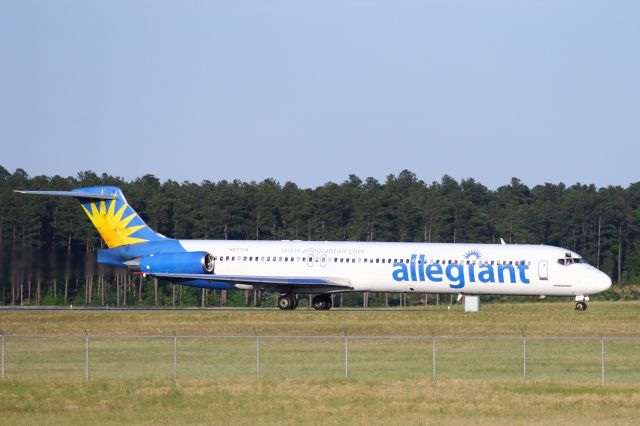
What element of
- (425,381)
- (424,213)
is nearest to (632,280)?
(424,213)

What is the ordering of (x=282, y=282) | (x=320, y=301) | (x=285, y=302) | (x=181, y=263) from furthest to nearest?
1. (x=320, y=301)
2. (x=285, y=302)
3. (x=181, y=263)
4. (x=282, y=282)

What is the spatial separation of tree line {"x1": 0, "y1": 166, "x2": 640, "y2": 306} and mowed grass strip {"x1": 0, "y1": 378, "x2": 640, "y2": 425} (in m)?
55.9

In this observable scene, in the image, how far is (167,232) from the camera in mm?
→ 129750

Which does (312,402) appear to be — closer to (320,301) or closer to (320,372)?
(320,372)

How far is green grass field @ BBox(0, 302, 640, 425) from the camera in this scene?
3334cm

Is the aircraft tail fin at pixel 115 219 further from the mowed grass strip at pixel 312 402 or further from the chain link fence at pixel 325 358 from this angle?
the mowed grass strip at pixel 312 402

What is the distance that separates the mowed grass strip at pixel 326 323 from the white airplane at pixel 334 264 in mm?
1582

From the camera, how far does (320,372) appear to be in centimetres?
4178

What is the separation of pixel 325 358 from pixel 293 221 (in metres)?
87.9

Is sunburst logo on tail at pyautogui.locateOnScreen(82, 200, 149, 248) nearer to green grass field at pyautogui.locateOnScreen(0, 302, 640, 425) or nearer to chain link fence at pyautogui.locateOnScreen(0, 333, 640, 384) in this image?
green grass field at pyautogui.locateOnScreen(0, 302, 640, 425)

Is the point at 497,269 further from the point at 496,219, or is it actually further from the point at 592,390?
the point at 496,219

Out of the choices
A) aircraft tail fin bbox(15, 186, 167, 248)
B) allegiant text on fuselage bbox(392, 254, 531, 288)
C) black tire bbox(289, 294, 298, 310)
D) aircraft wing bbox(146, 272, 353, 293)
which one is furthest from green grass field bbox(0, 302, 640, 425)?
aircraft tail fin bbox(15, 186, 167, 248)

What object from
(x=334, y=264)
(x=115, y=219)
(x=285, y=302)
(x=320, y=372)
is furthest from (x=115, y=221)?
(x=320, y=372)

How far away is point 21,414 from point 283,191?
109 m
